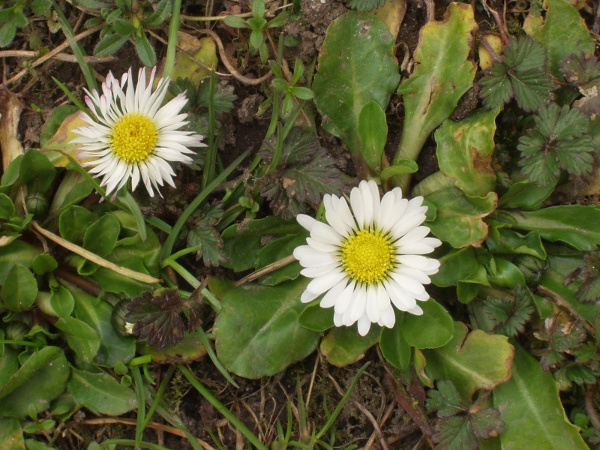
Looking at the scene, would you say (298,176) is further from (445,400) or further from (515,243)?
(445,400)

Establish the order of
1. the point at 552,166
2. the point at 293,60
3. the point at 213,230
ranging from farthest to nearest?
the point at 293,60
the point at 213,230
the point at 552,166

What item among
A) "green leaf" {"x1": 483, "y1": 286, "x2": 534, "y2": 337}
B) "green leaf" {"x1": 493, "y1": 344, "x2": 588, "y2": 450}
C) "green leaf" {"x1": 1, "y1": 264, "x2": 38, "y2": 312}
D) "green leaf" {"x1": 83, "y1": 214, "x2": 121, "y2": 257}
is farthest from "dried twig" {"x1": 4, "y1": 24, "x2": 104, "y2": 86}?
"green leaf" {"x1": 493, "y1": 344, "x2": 588, "y2": 450}

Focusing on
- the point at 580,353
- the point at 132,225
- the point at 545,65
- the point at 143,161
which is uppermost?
the point at 545,65

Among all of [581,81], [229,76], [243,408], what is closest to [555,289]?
[581,81]

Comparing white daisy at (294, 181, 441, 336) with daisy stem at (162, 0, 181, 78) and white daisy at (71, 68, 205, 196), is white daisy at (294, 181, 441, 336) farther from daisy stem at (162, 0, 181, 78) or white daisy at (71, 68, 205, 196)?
daisy stem at (162, 0, 181, 78)

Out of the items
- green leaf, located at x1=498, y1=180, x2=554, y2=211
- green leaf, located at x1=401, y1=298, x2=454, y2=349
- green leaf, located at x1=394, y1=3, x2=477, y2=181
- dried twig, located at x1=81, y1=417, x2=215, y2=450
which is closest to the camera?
green leaf, located at x1=401, y1=298, x2=454, y2=349

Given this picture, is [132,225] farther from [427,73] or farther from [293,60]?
[427,73]
